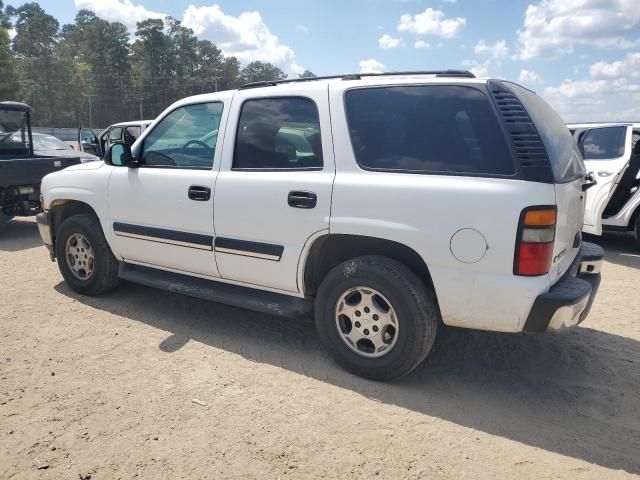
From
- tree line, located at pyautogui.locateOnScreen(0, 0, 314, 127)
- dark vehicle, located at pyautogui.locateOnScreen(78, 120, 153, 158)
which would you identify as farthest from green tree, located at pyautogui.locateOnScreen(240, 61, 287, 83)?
dark vehicle, located at pyautogui.locateOnScreen(78, 120, 153, 158)

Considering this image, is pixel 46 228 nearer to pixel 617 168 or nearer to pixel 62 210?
pixel 62 210

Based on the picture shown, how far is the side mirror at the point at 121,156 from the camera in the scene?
416cm

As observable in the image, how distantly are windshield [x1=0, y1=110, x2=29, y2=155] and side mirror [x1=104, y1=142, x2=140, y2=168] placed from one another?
553cm

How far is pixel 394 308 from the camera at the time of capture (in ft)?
9.96

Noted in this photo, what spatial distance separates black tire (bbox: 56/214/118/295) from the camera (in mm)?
4543

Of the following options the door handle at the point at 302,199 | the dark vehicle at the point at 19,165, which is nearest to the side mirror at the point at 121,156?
the door handle at the point at 302,199

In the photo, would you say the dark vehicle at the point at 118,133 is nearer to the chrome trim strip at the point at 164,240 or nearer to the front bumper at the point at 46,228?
the front bumper at the point at 46,228

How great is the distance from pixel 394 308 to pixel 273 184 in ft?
3.94

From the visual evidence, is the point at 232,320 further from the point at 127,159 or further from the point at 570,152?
the point at 570,152

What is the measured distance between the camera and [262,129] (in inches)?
143

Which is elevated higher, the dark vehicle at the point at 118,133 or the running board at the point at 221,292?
the dark vehicle at the point at 118,133

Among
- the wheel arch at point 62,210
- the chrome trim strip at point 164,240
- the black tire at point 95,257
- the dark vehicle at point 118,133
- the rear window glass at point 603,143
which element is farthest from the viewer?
the dark vehicle at point 118,133

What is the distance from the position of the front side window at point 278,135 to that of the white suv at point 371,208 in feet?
0.03

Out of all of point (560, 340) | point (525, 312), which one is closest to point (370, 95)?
point (525, 312)
